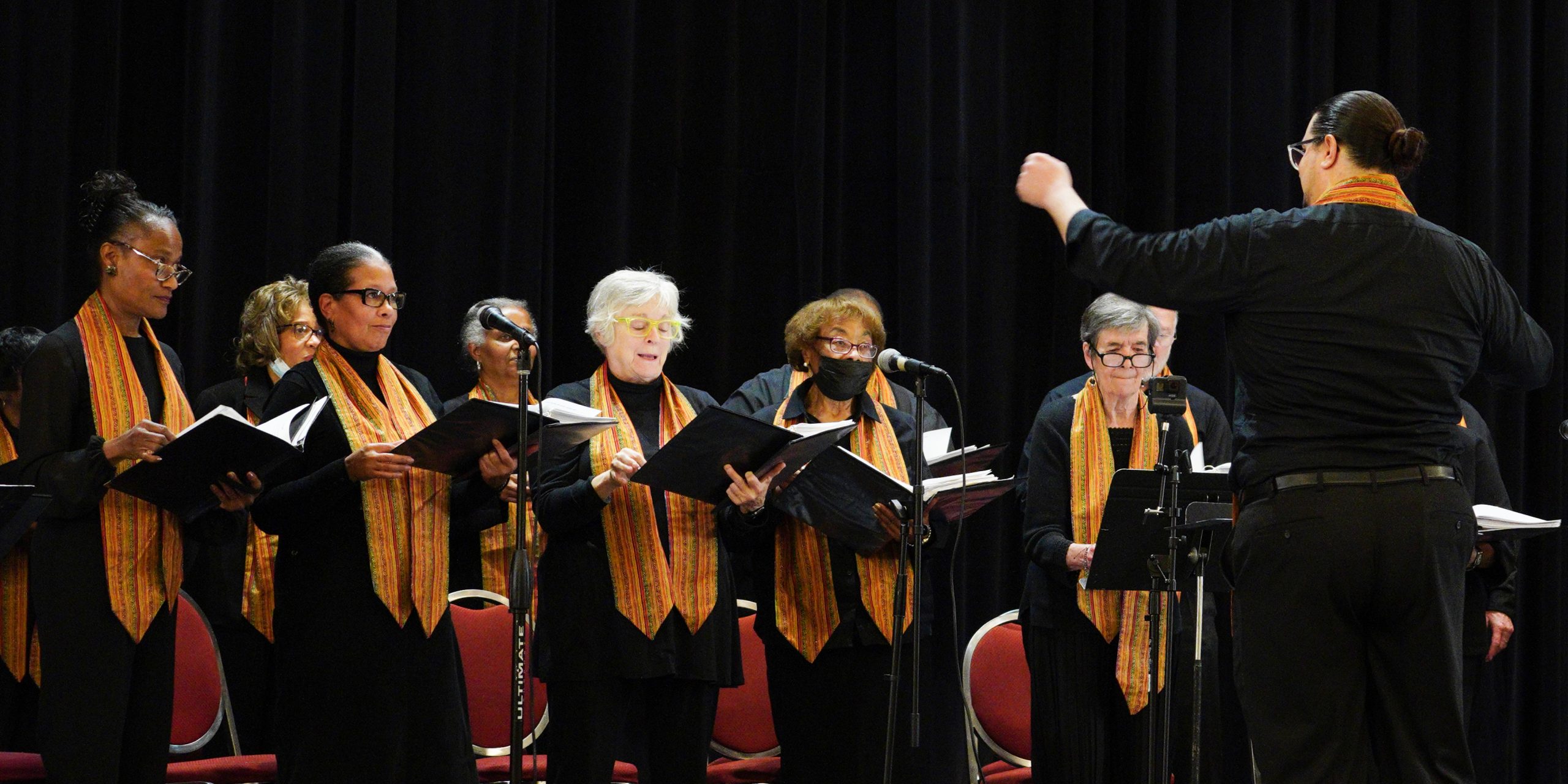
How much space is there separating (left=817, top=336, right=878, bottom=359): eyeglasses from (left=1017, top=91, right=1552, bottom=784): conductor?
55.0 inches

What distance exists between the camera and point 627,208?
510 cm

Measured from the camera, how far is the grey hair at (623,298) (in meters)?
3.68

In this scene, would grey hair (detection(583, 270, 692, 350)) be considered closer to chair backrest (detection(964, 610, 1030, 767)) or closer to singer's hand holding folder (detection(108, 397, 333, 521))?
Result: singer's hand holding folder (detection(108, 397, 333, 521))

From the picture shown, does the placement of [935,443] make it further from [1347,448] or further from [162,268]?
[162,268]

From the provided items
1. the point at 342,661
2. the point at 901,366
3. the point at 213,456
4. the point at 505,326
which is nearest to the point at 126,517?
the point at 213,456

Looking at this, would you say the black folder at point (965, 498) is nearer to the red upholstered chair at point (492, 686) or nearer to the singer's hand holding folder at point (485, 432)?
the singer's hand holding folder at point (485, 432)

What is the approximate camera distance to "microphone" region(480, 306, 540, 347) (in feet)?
9.48

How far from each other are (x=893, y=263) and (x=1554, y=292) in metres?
2.60

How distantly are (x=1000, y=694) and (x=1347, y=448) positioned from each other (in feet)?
6.12

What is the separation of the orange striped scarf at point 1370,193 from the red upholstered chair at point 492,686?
220cm

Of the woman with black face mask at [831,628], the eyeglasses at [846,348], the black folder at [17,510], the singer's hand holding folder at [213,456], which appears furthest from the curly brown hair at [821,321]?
the black folder at [17,510]

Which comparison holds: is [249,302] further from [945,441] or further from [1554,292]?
[1554,292]

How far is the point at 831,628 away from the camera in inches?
144

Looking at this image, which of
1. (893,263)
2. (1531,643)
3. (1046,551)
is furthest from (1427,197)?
(1046,551)
